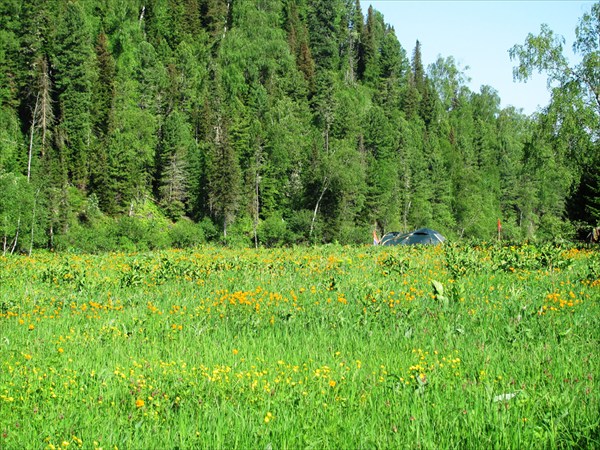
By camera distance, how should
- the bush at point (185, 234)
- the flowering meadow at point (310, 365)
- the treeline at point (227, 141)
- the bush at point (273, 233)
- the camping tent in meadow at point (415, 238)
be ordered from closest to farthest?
the flowering meadow at point (310, 365) < the camping tent in meadow at point (415, 238) < the treeline at point (227, 141) < the bush at point (185, 234) < the bush at point (273, 233)

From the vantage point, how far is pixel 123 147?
64.8m

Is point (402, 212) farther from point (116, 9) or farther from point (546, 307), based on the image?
point (546, 307)

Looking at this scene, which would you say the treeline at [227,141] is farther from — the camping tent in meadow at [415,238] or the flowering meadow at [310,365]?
the flowering meadow at [310,365]

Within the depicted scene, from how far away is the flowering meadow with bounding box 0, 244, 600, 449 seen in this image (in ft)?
11.8

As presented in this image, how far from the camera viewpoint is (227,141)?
67812 millimetres

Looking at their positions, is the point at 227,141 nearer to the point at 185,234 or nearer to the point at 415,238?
the point at 185,234

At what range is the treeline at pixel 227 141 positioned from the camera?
48.9 meters

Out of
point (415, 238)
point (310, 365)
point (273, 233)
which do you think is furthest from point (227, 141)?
point (310, 365)

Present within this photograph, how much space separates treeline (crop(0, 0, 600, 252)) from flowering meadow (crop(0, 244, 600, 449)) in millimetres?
21595

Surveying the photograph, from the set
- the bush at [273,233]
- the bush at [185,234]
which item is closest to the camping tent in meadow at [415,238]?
the bush at [185,234]

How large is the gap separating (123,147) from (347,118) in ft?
120

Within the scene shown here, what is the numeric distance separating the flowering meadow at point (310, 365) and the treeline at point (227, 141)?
2160 centimetres

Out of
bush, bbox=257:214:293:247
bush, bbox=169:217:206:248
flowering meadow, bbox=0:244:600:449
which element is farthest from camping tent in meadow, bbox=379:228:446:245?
bush, bbox=257:214:293:247

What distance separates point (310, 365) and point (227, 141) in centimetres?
6447
